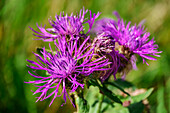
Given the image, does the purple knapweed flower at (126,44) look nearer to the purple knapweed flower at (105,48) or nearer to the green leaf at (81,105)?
the purple knapweed flower at (105,48)

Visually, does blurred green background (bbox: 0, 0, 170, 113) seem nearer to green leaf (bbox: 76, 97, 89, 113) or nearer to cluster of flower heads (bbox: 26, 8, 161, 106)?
cluster of flower heads (bbox: 26, 8, 161, 106)

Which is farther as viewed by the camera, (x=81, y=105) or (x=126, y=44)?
(x=126, y=44)

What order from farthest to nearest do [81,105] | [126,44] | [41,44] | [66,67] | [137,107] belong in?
[41,44] → [137,107] → [126,44] → [81,105] → [66,67]

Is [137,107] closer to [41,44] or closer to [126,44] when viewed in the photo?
[126,44]

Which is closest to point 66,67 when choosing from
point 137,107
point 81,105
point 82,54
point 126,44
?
point 82,54

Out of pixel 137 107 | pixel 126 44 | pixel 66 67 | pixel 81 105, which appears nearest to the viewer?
pixel 66 67

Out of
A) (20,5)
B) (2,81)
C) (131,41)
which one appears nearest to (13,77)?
(2,81)
